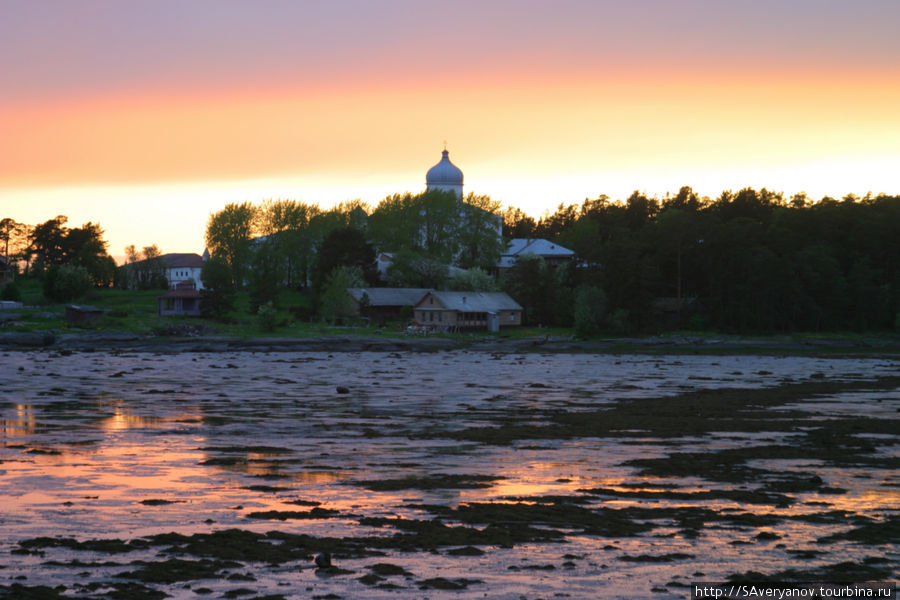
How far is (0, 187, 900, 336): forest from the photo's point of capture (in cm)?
9925

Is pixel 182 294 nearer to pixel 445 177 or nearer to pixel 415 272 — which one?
pixel 415 272

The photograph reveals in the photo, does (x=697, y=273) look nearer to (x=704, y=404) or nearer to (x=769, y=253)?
(x=769, y=253)

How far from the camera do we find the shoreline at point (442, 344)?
7769 cm

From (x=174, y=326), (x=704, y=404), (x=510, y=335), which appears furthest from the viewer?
(x=510, y=335)

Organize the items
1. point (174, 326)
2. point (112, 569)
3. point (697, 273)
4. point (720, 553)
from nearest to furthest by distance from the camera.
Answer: point (112, 569)
point (720, 553)
point (174, 326)
point (697, 273)

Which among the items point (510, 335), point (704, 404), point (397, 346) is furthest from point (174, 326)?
point (704, 404)

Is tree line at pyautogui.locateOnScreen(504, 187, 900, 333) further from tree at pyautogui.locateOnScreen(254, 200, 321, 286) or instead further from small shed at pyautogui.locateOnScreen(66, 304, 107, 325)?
small shed at pyautogui.locateOnScreen(66, 304, 107, 325)

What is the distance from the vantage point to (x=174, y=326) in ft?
288

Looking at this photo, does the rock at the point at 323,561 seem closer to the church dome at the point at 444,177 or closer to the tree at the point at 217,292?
the tree at the point at 217,292

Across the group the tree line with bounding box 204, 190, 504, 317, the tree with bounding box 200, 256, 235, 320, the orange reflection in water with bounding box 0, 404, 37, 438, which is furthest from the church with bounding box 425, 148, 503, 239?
the orange reflection in water with bounding box 0, 404, 37, 438

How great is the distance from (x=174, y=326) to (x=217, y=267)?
1311 centimetres

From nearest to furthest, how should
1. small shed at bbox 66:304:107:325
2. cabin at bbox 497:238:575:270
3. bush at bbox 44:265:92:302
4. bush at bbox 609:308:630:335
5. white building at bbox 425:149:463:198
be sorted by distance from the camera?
small shed at bbox 66:304:107:325 → bush at bbox 609:308:630:335 → bush at bbox 44:265:92:302 → cabin at bbox 497:238:575:270 → white building at bbox 425:149:463:198

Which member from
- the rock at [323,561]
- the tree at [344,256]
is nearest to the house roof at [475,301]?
the tree at [344,256]

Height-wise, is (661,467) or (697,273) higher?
(697,273)
